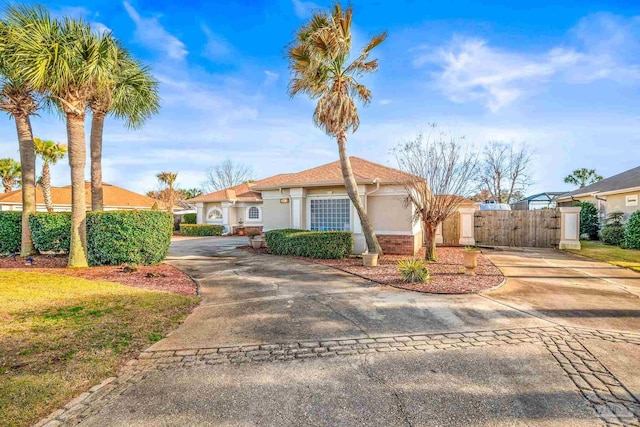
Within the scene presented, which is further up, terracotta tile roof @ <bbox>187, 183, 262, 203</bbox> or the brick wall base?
terracotta tile roof @ <bbox>187, 183, 262, 203</bbox>

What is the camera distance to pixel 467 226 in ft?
55.7

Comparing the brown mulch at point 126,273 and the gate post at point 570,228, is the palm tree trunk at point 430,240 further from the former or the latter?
the gate post at point 570,228

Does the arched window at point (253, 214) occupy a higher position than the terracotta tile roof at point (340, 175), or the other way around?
the terracotta tile roof at point (340, 175)

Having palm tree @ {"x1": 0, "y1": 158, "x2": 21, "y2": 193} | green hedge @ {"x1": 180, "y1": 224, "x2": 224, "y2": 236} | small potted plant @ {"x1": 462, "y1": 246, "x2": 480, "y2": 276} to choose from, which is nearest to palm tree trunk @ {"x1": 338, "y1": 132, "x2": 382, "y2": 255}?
small potted plant @ {"x1": 462, "y1": 246, "x2": 480, "y2": 276}

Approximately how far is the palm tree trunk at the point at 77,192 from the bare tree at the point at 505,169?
107 ft

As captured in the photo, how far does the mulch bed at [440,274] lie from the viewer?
7.75 metres

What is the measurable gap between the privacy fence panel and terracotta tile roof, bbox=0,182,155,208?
31127mm

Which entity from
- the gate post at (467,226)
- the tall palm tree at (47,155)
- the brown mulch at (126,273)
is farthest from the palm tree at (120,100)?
the gate post at (467,226)

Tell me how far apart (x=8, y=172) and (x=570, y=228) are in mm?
49352

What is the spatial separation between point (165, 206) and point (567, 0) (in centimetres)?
4219

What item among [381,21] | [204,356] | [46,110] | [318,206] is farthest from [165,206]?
[204,356]

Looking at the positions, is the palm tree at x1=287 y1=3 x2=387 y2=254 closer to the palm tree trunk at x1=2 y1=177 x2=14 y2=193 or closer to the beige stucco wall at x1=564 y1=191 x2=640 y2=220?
the beige stucco wall at x1=564 y1=191 x2=640 y2=220

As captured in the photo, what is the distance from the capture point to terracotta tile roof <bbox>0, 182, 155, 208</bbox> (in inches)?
1090

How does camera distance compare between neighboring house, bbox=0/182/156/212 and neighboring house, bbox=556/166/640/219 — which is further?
neighboring house, bbox=0/182/156/212
